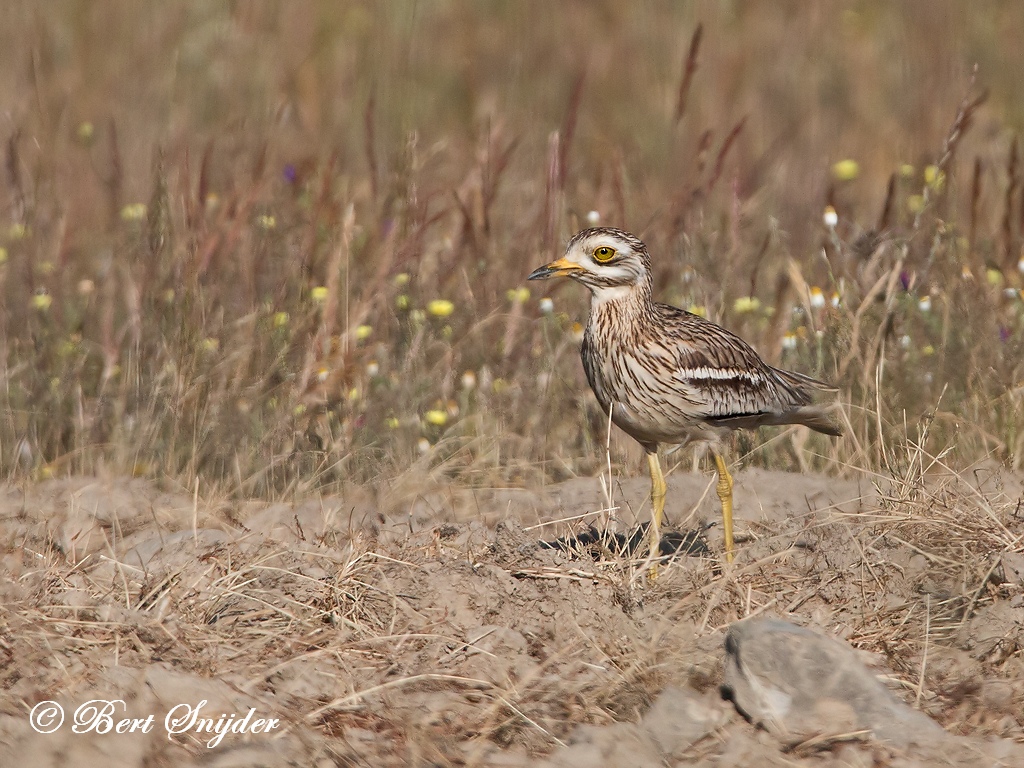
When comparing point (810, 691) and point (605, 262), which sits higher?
point (605, 262)

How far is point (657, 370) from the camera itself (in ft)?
15.3

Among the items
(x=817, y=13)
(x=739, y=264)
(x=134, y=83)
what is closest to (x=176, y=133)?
(x=134, y=83)

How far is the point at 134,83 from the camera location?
941cm

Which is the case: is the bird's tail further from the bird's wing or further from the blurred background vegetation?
the blurred background vegetation

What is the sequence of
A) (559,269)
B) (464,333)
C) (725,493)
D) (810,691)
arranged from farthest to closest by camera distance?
(464,333) < (559,269) < (725,493) < (810,691)

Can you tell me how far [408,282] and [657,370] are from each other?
6.65 feet

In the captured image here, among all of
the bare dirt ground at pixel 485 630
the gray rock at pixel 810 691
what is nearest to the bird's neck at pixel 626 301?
the bare dirt ground at pixel 485 630

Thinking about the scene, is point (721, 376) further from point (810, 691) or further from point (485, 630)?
point (810, 691)

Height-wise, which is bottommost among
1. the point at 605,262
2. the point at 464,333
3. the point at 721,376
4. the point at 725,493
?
the point at 464,333

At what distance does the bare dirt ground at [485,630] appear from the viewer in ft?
10.3

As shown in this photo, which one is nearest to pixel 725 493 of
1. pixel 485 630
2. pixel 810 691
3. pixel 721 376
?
pixel 721 376

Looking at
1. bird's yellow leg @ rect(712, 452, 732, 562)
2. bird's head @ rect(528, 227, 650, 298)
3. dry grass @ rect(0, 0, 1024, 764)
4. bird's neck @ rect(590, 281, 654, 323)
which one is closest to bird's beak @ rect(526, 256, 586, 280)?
bird's head @ rect(528, 227, 650, 298)

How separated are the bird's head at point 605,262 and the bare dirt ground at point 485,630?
85cm

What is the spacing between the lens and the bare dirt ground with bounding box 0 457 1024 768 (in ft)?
Result: 10.3
